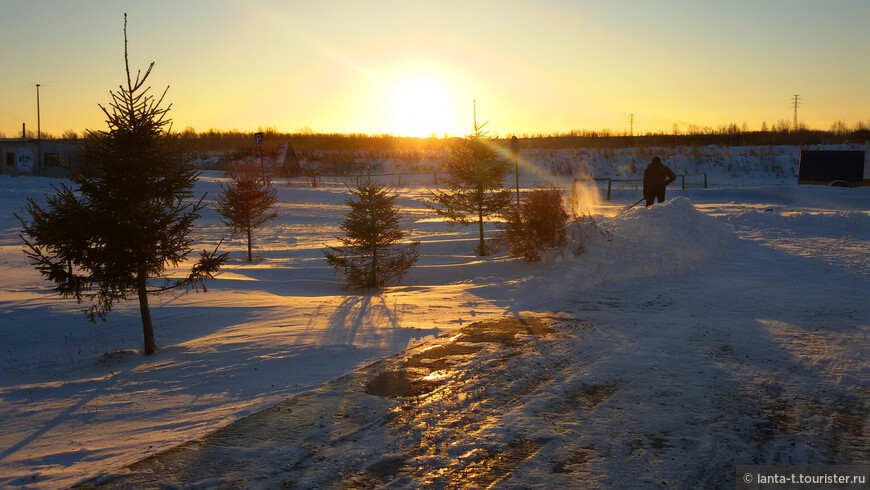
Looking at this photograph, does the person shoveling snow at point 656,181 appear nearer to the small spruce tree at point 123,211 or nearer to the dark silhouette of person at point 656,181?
the dark silhouette of person at point 656,181

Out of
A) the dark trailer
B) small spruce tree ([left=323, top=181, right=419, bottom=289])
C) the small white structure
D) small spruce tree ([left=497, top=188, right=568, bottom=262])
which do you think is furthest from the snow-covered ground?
the small white structure

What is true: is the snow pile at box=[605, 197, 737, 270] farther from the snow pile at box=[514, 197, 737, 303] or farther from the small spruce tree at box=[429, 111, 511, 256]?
the small spruce tree at box=[429, 111, 511, 256]

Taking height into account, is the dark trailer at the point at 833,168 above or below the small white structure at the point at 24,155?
below

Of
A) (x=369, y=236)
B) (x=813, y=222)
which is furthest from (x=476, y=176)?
(x=813, y=222)

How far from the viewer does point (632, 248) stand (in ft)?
47.1

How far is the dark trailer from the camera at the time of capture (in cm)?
3369

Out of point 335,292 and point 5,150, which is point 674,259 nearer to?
point 335,292

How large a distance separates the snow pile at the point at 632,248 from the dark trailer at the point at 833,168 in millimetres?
22036

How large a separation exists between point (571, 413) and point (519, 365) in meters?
1.50

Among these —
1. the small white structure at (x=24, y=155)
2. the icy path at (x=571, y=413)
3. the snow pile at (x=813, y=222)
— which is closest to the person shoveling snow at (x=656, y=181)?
the snow pile at (x=813, y=222)

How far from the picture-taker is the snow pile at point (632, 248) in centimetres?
1238

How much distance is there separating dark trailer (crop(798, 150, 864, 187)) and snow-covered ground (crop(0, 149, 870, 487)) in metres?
22.7

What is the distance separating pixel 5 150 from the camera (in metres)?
45.8

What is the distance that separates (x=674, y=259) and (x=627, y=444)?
999cm
